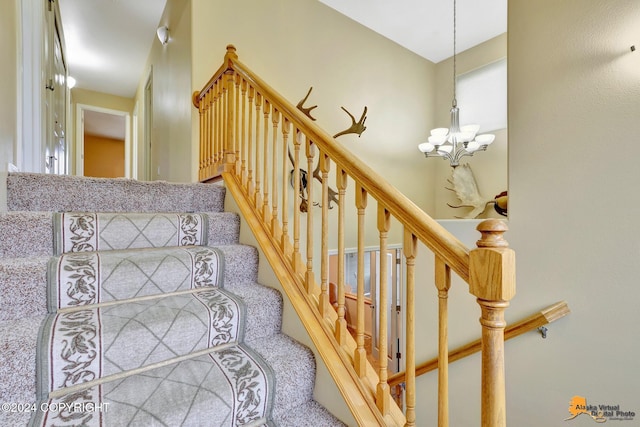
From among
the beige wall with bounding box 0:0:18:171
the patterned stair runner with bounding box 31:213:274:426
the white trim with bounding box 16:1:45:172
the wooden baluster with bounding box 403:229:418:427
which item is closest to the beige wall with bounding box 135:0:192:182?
the white trim with bounding box 16:1:45:172

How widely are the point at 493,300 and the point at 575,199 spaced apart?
1.41 meters

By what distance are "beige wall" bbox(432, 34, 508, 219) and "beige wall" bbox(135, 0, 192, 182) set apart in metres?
3.14

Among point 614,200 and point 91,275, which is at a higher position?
point 614,200

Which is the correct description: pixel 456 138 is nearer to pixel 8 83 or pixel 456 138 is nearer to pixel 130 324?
pixel 130 324

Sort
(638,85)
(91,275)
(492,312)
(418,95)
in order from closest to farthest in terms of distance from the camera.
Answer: (492,312)
(91,275)
(638,85)
(418,95)

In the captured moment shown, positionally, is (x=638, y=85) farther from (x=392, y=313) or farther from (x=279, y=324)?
(x=392, y=313)

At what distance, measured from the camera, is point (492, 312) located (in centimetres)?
62

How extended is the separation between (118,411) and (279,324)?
2.02ft

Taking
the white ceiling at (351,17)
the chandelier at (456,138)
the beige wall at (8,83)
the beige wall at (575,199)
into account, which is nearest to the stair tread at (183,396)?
the beige wall at (8,83)

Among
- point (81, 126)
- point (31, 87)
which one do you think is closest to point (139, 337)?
point (31, 87)

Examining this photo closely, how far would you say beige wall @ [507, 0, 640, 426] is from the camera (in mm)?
1433

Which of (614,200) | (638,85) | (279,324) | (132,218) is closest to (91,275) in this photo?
(132,218)

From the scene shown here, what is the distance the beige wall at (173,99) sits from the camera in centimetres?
263

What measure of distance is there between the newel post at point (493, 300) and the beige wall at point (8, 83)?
1.87 m
